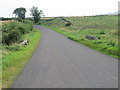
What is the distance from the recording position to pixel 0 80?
34.3ft

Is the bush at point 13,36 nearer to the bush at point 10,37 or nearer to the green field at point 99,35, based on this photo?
the bush at point 10,37

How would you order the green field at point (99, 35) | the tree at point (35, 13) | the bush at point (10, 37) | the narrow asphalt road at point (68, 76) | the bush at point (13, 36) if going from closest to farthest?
the narrow asphalt road at point (68, 76) → the green field at point (99, 35) → the bush at point (10, 37) → the bush at point (13, 36) → the tree at point (35, 13)

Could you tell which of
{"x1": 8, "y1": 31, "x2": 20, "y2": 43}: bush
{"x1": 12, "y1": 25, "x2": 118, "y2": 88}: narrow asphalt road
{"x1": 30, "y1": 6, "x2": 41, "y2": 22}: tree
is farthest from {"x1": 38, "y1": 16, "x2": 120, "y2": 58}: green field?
{"x1": 30, "y1": 6, "x2": 41, "y2": 22}: tree

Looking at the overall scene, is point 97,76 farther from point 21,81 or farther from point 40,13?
point 40,13

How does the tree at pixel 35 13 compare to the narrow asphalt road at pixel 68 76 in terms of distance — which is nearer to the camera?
the narrow asphalt road at pixel 68 76

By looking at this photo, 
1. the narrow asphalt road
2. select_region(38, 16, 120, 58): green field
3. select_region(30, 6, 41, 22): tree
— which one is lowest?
the narrow asphalt road

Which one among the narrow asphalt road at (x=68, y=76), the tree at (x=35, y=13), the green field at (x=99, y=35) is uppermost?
the tree at (x=35, y=13)

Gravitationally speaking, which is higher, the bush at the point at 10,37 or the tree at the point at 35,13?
the tree at the point at 35,13

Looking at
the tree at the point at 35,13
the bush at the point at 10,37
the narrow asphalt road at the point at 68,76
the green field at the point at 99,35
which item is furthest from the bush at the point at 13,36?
the tree at the point at 35,13

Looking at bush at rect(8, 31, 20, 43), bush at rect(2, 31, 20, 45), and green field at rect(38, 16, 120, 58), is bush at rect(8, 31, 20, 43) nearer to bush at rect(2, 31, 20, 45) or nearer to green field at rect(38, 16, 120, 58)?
bush at rect(2, 31, 20, 45)

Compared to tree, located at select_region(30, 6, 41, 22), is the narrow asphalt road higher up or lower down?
lower down

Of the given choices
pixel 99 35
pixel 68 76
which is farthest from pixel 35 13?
pixel 68 76

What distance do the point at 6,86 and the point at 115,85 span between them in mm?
5912

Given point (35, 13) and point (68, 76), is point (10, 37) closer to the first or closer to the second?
point (68, 76)
